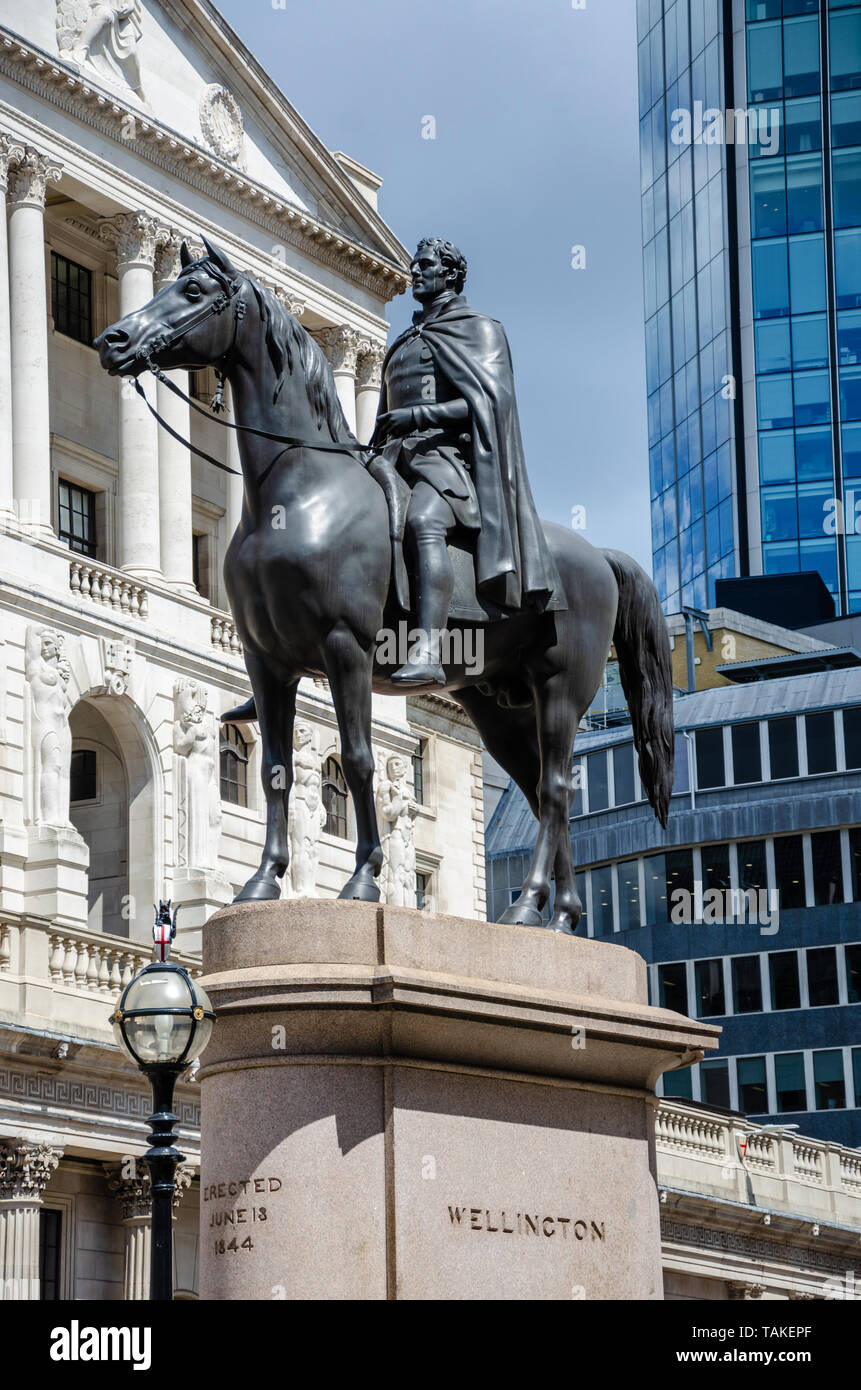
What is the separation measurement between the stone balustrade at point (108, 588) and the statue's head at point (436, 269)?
118ft

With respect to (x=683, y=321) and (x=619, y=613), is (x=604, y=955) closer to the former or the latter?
(x=619, y=613)

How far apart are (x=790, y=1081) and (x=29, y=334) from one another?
35008 millimetres

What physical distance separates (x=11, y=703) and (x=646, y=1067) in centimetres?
3574

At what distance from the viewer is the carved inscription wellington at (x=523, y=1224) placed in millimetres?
12117

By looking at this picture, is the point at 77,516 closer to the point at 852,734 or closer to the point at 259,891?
Answer: the point at 852,734

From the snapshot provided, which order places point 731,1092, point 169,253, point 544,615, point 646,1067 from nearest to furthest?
point 646,1067, point 544,615, point 169,253, point 731,1092

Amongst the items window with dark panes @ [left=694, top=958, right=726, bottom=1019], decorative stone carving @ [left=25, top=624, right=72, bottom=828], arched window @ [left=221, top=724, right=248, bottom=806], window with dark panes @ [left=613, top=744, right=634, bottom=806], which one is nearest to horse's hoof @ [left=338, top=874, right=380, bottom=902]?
decorative stone carving @ [left=25, top=624, right=72, bottom=828]

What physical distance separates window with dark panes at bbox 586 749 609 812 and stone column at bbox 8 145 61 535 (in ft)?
104

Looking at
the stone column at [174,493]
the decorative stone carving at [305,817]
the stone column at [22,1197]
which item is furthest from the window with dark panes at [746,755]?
the stone column at [22,1197]

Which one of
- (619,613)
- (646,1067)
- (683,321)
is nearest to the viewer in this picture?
(646,1067)

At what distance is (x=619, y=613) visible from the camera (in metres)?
15.2

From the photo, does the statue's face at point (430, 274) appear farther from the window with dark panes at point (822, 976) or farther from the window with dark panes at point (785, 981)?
the window with dark panes at point (785, 981)

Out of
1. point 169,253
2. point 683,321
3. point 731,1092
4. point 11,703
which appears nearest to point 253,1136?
A: point 11,703

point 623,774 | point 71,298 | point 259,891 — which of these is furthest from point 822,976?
point 259,891
